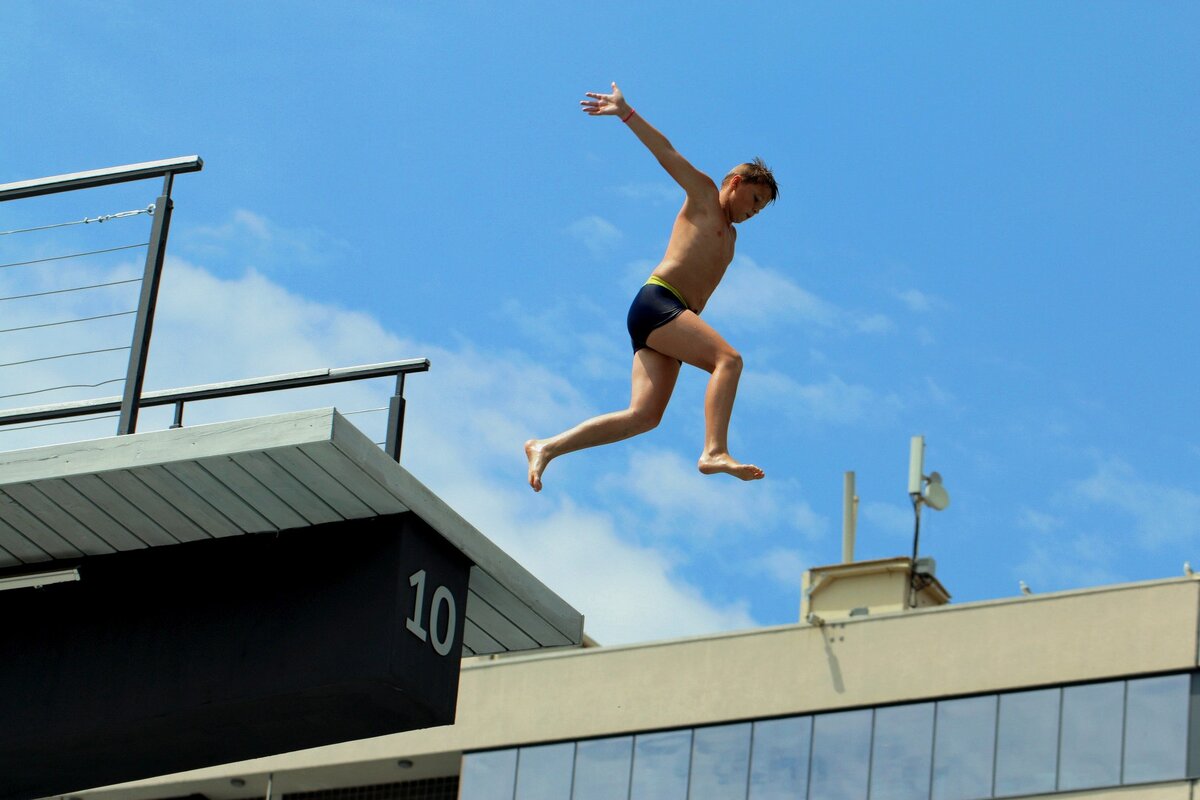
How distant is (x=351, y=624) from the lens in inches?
539

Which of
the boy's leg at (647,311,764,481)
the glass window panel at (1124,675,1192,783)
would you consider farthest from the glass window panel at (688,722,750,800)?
the boy's leg at (647,311,764,481)

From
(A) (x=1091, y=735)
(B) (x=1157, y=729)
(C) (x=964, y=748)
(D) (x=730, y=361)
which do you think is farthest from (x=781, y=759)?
(D) (x=730, y=361)

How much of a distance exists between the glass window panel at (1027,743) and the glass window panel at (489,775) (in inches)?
366

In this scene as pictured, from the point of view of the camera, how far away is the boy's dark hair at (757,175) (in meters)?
12.2

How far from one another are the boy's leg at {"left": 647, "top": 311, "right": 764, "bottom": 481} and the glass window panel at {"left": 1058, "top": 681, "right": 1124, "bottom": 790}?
29.9 m

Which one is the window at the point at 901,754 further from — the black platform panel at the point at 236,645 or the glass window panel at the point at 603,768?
the black platform panel at the point at 236,645

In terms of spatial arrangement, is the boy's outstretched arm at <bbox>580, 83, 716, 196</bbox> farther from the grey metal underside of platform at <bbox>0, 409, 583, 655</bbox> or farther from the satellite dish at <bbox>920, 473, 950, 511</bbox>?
the satellite dish at <bbox>920, 473, 950, 511</bbox>

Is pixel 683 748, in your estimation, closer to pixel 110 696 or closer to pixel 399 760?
pixel 399 760

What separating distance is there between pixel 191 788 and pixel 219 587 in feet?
113

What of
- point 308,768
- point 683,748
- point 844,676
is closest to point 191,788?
point 308,768

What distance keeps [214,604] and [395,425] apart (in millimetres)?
1531

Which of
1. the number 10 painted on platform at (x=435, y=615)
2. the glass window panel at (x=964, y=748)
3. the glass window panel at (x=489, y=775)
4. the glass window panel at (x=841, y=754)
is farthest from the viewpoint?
the glass window panel at (x=489, y=775)

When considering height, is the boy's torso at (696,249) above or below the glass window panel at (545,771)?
below

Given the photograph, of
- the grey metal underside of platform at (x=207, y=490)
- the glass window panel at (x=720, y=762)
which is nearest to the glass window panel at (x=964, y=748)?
the glass window panel at (x=720, y=762)
